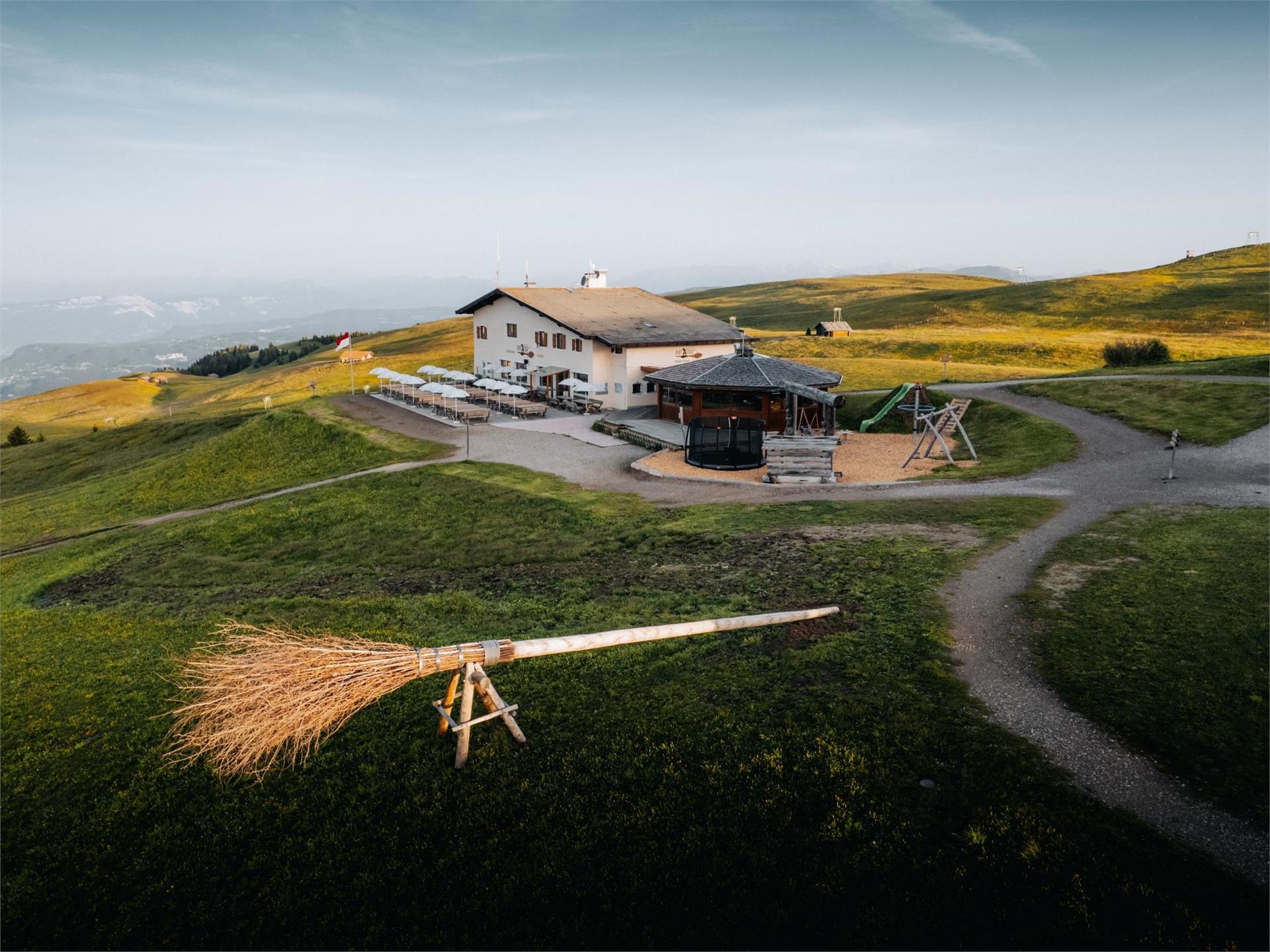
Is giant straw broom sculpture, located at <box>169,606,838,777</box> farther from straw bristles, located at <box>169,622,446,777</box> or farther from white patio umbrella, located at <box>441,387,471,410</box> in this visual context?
white patio umbrella, located at <box>441,387,471,410</box>

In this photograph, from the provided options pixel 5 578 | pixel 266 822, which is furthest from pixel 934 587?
pixel 5 578

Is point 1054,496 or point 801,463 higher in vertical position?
point 1054,496

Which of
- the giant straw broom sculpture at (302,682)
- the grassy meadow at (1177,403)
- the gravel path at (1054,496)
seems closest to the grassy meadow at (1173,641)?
the gravel path at (1054,496)

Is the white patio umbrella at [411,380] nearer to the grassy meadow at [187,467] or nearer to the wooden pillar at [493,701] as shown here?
the grassy meadow at [187,467]

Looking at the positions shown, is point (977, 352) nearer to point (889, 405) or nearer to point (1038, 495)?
point (889, 405)

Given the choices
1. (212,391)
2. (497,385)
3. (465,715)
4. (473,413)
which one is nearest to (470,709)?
(465,715)
